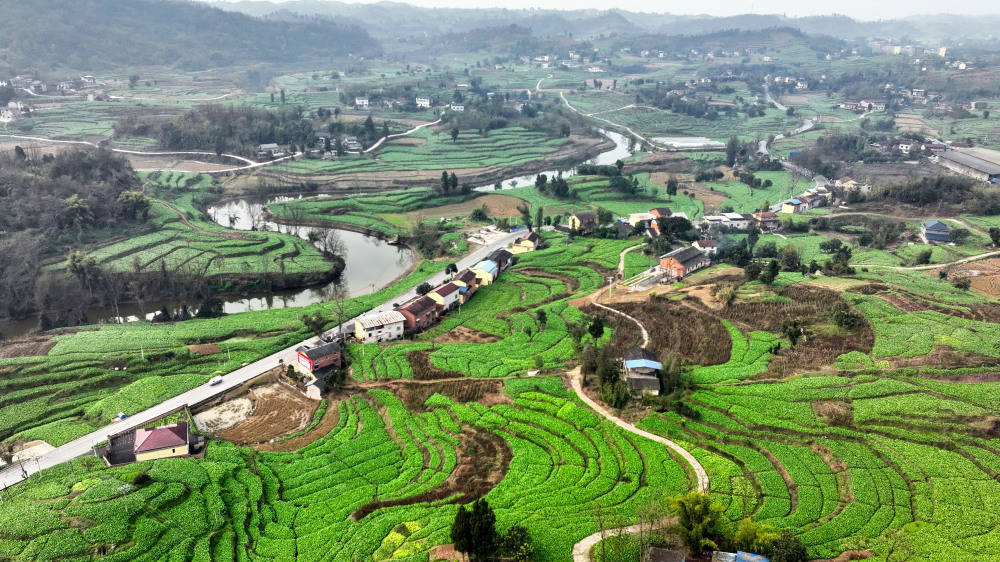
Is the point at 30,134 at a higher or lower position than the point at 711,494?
higher

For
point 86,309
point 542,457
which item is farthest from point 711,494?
point 86,309

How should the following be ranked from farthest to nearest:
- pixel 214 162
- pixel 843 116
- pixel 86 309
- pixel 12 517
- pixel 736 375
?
1. pixel 843 116
2. pixel 214 162
3. pixel 86 309
4. pixel 736 375
5. pixel 12 517

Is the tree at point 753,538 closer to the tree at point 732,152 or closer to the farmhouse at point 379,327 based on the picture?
the farmhouse at point 379,327

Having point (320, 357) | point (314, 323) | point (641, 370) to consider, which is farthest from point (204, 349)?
point (641, 370)

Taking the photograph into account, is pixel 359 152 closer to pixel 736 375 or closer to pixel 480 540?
pixel 736 375

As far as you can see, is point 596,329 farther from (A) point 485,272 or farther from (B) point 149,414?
(B) point 149,414

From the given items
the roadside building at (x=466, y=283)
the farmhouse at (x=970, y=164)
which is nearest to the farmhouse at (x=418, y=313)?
the roadside building at (x=466, y=283)
